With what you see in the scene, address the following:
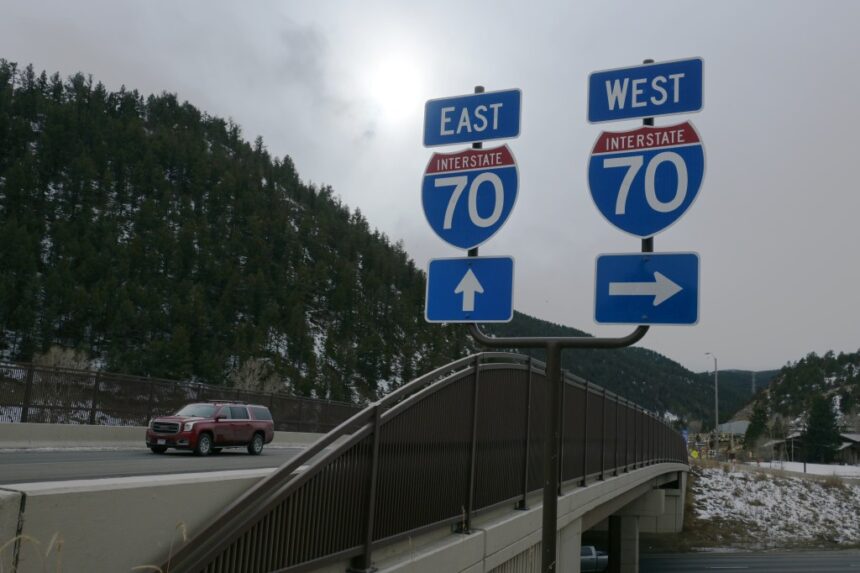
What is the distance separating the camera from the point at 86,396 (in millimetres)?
22922

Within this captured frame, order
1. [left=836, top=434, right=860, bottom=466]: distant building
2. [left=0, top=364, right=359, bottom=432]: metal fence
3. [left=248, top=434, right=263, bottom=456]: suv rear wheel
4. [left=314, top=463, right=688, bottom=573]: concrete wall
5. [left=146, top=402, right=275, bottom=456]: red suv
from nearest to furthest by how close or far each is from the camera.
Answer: [left=314, top=463, right=688, bottom=573]: concrete wall < [left=0, top=364, right=359, bottom=432]: metal fence < [left=146, top=402, right=275, bottom=456]: red suv < [left=248, top=434, right=263, bottom=456]: suv rear wheel < [left=836, top=434, right=860, bottom=466]: distant building

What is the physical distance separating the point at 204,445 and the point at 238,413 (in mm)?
1880

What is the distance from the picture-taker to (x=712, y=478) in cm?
6359

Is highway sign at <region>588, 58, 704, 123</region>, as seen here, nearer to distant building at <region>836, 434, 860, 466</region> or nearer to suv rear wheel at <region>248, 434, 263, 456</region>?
suv rear wheel at <region>248, 434, 263, 456</region>

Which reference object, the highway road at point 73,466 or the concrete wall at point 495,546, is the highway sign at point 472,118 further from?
the highway road at point 73,466

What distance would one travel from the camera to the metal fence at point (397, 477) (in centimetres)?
414

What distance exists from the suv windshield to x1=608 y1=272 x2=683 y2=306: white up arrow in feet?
64.1

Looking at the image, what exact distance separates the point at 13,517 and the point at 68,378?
2148 centimetres

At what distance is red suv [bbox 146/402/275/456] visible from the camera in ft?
68.8

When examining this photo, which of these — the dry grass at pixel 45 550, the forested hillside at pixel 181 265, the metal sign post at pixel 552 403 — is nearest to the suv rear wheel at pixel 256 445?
the metal sign post at pixel 552 403

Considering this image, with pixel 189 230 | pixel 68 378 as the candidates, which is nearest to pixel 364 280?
pixel 189 230

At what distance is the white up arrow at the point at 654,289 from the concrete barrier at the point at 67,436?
19.4 meters

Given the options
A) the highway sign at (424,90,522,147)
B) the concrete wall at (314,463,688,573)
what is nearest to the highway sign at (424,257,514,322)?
the highway sign at (424,90,522,147)

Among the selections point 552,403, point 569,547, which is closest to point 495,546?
point 552,403
